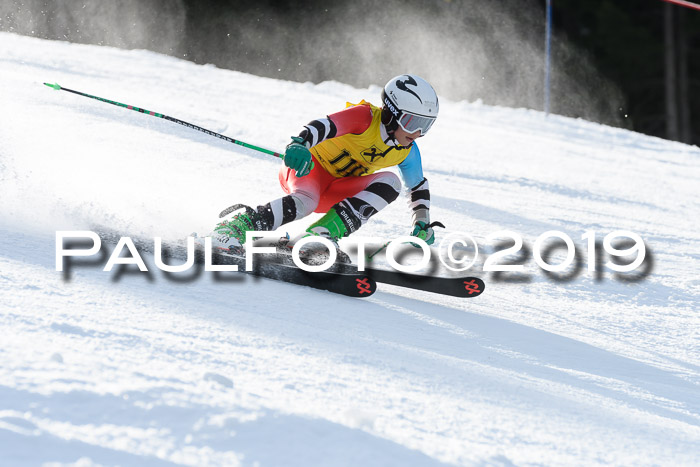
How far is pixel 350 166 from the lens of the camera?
3775 millimetres

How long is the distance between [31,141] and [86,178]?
2.70 feet

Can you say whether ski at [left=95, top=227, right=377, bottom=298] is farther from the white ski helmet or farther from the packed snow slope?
the white ski helmet

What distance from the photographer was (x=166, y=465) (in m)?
1.56

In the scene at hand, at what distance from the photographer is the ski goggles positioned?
3.50m

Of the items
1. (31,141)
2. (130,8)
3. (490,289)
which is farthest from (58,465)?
(130,8)

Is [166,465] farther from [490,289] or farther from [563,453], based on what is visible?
[490,289]

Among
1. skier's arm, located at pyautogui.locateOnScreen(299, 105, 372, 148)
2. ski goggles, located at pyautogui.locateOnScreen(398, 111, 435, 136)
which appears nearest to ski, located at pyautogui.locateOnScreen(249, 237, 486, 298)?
skier's arm, located at pyautogui.locateOnScreen(299, 105, 372, 148)

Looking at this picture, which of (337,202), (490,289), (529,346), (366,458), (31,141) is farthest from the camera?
(31,141)

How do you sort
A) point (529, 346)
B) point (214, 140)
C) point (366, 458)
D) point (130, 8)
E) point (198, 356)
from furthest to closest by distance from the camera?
point (130, 8)
point (214, 140)
point (529, 346)
point (198, 356)
point (366, 458)

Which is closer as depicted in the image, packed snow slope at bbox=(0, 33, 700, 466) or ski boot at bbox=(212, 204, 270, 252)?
packed snow slope at bbox=(0, 33, 700, 466)

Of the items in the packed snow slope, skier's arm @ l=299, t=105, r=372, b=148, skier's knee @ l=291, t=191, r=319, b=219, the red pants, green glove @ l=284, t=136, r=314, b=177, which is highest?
skier's arm @ l=299, t=105, r=372, b=148

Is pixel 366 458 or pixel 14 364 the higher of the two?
pixel 14 364

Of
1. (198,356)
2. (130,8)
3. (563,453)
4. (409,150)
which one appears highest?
(130,8)

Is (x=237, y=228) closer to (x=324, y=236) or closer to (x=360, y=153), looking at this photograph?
(x=324, y=236)
